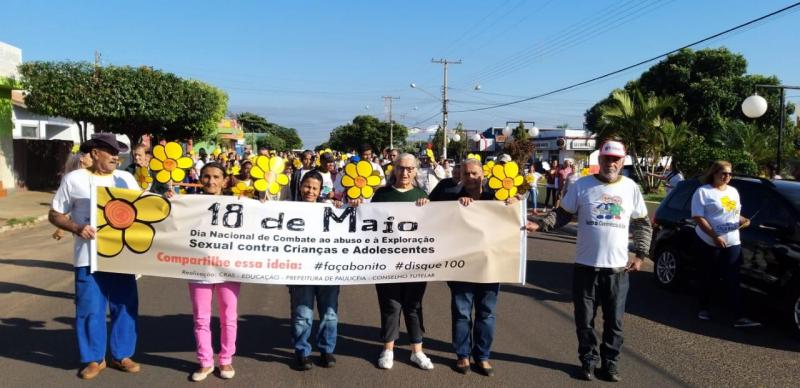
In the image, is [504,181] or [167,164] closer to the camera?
[504,181]

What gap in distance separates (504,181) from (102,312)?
3.16 meters

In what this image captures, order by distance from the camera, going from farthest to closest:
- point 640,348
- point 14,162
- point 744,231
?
point 14,162 < point 744,231 < point 640,348

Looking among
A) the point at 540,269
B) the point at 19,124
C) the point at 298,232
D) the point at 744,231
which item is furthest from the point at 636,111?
the point at 19,124

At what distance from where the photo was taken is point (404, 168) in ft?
14.2

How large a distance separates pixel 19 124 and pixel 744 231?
2612 centimetres

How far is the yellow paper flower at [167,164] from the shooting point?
207 inches

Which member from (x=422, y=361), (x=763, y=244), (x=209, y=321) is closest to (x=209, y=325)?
(x=209, y=321)

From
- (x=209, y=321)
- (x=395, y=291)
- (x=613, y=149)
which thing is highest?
(x=613, y=149)

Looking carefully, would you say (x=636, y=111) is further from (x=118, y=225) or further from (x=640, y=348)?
(x=118, y=225)

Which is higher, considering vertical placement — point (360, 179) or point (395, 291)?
point (360, 179)

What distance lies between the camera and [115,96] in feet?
62.1

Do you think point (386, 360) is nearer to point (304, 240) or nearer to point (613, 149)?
point (304, 240)

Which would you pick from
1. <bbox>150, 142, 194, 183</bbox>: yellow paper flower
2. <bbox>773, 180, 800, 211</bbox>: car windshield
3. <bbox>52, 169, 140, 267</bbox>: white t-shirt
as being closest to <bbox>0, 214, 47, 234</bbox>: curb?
<bbox>150, 142, 194, 183</bbox>: yellow paper flower

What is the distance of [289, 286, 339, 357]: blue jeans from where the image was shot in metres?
4.18
